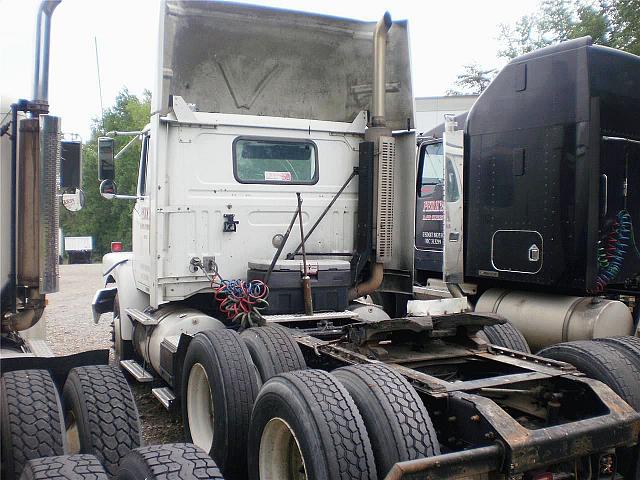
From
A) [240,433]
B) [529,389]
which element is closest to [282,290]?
[240,433]

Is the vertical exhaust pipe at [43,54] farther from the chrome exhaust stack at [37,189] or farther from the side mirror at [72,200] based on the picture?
the side mirror at [72,200]

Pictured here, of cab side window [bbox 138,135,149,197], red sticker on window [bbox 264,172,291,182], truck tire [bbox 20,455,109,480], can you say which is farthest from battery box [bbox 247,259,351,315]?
truck tire [bbox 20,455,109,480]

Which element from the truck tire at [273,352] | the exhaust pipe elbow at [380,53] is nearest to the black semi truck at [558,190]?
the exhaust pipe elbow at [380,53]

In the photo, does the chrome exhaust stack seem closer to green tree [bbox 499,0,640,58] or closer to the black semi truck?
the black semi truck

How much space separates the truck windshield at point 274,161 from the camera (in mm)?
5809

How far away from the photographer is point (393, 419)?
2.90 metres

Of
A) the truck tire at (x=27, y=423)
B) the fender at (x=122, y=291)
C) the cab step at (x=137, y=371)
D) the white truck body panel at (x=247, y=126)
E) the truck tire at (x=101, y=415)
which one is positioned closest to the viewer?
the truck tire at (x=27, y=423)

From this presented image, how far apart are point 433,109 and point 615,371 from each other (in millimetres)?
11538

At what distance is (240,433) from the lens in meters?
4.00

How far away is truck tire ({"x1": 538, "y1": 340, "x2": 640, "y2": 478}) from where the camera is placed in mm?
3365

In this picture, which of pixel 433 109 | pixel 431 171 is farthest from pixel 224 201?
pixel 433 109

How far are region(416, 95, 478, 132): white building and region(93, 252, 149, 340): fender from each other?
322 inches

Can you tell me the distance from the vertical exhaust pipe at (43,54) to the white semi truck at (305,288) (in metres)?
1.83

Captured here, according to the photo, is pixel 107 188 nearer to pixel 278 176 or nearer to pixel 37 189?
pixel 278 176
